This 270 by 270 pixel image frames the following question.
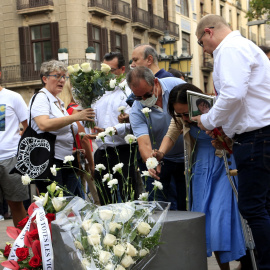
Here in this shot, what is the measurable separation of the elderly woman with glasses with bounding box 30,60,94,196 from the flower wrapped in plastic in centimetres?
236

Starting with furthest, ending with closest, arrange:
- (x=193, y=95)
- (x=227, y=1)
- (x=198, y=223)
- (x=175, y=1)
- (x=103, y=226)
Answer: (x=227, y=1), (x=175, y=1), (x=193, y=95), (x=198, y=223), (x=103, y=226)

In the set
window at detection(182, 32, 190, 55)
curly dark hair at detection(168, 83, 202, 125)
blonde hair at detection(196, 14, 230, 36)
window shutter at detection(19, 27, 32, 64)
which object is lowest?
curly dark hair at detection(168, 83, 202, 125)

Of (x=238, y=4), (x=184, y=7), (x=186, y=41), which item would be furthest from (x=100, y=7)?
(x=238, y=4)

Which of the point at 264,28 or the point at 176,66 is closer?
the point at 176,66

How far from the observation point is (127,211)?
3.81 metres

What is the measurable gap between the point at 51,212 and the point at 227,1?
5140 cm

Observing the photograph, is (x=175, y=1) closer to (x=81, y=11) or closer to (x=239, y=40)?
(x=81, y=11)

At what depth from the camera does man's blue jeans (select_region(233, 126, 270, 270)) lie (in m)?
4.31

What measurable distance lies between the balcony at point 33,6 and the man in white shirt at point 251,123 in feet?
96.0

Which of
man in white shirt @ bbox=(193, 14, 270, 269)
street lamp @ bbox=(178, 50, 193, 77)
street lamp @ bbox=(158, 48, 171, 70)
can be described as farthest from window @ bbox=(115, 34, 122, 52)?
man in white shirt @ bbox=(193, 14, 270, 269)

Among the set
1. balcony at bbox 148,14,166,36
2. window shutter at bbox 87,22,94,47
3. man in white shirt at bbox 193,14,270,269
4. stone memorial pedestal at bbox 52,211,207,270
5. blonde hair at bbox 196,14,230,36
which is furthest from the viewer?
balcony at bbox 148,14,166,36

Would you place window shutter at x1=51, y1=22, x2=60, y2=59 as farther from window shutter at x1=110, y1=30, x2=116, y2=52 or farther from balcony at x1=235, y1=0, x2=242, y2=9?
balcony at x1=235, y1=0, x2=242, y2=9

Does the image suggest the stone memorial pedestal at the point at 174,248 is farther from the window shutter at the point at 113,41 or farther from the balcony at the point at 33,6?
the window shutter at the point at 113,41

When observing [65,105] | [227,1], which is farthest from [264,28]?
[65,105]
